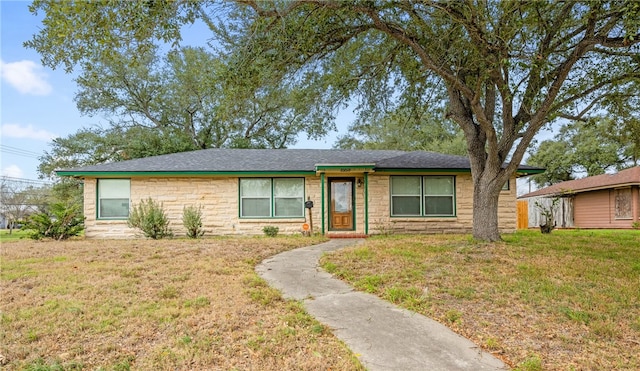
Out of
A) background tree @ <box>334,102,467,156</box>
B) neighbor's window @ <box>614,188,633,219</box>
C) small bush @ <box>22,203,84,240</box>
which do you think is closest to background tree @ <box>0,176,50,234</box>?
small bush @ <box>22,203,84,240</box>

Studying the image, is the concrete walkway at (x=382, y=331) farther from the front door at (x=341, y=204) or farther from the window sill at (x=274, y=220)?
the front door at (x=341, y=204)

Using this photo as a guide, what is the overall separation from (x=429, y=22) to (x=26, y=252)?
33.4 feet

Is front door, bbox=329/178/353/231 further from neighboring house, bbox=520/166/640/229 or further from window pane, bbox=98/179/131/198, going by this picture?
neighboring house, bbox=520/166/640/229

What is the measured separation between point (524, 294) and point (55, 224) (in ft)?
39.8

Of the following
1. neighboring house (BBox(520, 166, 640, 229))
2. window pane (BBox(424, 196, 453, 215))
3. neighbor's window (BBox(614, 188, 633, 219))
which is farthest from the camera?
neighbor's window (BBox(614, 188, 633, 219))

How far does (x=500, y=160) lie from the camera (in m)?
8.63

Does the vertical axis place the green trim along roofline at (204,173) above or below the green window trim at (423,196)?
above

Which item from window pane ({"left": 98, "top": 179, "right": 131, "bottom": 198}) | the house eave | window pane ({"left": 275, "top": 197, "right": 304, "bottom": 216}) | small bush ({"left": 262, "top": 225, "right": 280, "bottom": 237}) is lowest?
small bush ({"left": 262, "top": 225, "right": 280, "bottom": 237})

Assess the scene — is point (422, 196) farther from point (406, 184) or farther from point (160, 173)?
point (160, 173)

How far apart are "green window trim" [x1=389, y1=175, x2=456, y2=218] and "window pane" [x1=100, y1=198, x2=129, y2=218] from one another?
29.1 ft

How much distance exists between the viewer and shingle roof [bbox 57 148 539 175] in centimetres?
1220

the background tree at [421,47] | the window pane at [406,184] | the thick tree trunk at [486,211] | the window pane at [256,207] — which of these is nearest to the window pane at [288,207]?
the window pane at [256,207]

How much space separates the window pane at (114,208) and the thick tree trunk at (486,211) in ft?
35.2

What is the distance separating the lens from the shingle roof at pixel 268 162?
480 inches
